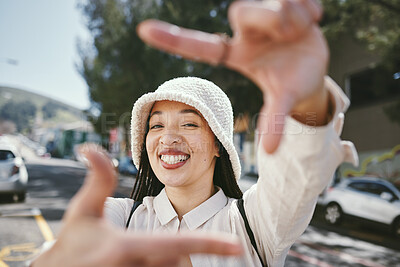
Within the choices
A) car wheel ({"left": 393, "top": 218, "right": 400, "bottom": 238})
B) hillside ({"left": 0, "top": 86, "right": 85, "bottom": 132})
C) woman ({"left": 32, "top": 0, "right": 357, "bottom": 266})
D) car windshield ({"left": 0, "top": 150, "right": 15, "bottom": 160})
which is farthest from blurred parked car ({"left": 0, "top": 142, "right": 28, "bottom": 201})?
car wheel ({"left": 393, "top": 218, "right": 400, "bottom": 238})

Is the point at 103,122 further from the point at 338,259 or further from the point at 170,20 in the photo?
the point at 338,259

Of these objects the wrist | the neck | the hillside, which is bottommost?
the neck

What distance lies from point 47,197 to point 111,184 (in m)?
10.3

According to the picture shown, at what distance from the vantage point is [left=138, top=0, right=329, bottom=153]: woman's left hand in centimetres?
72

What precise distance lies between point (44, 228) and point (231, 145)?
5709 mm

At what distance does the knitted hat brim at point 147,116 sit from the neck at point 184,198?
0.75 feet

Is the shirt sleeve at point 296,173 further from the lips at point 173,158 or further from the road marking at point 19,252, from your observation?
the road marking at point 19,252

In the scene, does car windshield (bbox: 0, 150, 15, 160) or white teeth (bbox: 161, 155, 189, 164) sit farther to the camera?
car windshield (bbox: 0, 150, 15, 160)

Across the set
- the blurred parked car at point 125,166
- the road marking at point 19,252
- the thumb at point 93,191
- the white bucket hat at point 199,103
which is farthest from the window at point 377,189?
the blurred parked car at point 125,166

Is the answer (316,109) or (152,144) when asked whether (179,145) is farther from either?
(316,109)

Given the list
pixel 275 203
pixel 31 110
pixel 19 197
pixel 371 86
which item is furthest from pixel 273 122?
pixel 31 110

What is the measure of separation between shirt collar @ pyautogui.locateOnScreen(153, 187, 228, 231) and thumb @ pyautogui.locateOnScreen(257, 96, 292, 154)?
81cm

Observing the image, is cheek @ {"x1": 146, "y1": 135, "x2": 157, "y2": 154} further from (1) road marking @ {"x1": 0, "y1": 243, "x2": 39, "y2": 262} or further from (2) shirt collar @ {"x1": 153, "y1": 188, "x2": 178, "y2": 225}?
(1) road marking @ {"x1": 0, "y1": 243, "x2": 39, "y2": 262}

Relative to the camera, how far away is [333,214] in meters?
8.41
